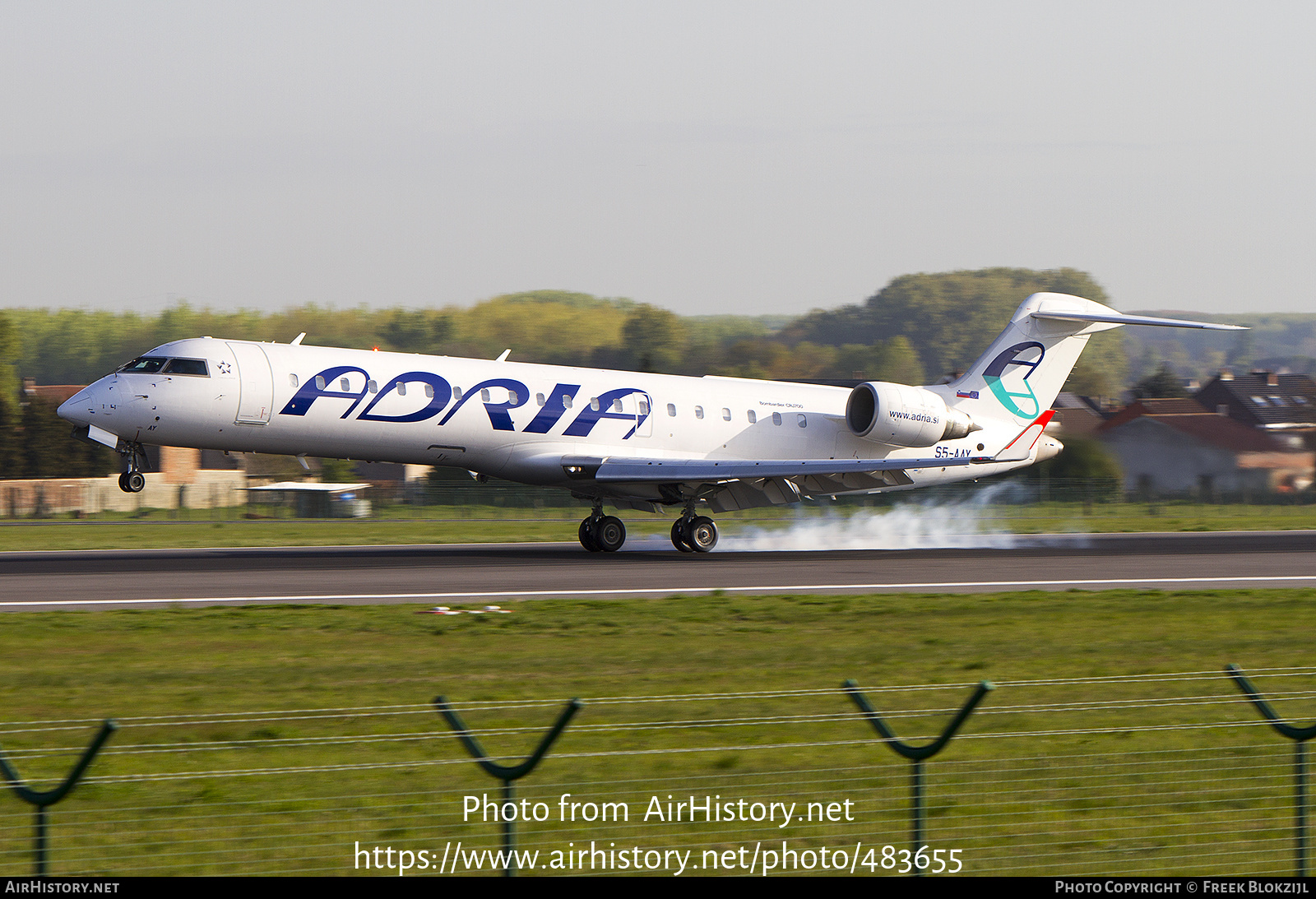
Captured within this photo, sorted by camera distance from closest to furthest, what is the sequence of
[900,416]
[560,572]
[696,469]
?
[560,572] < [696,469] < [900,416]

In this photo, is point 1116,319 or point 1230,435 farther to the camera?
point 1230,435

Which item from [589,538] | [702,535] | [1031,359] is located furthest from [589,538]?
[1031,359]

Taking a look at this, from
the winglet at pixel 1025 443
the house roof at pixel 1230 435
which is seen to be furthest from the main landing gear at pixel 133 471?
the house roof at pixel 1230 435

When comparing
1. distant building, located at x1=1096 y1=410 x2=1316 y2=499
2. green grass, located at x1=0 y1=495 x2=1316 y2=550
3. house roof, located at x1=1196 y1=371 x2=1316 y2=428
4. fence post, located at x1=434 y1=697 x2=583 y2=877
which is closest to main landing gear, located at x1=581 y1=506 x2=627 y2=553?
green grass, located at x1=0 y1=495 x2=1316 y2=550

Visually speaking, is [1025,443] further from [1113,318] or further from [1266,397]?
[1266,397]

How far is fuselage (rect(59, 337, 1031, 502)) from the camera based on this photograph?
24.9 meters

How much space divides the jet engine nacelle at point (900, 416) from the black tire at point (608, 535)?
674 centimetres

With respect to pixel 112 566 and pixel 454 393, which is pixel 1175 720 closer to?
pixel 454 393

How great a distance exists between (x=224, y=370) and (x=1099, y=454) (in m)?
32.3

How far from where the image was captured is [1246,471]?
147 feet

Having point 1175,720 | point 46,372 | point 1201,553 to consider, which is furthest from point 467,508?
point 1175,720

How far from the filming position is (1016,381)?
34.1 metres

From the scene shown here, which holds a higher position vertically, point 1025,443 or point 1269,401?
point 1269,401

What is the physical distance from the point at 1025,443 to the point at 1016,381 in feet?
5.46
